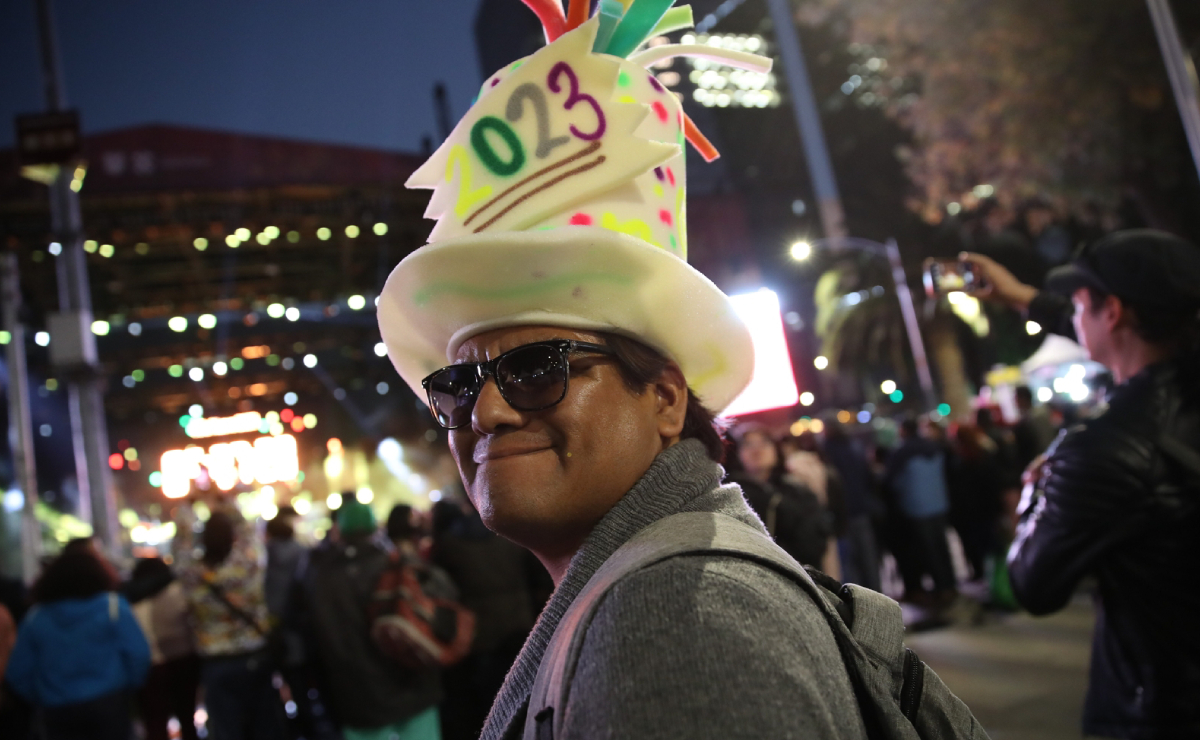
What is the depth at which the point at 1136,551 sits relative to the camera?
2.39 m

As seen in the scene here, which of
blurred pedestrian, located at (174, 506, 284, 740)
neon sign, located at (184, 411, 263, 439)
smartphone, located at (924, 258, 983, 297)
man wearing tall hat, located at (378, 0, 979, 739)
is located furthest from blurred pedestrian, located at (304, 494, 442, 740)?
neon sign, located at (184, 411, 263, 439)

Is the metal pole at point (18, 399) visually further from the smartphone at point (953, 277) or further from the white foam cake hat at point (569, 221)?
the smartphone at point (953, 277)

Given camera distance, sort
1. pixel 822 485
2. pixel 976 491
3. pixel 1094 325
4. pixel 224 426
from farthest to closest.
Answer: pixel 224 426 < pixel 976 491 < pixel 822 485 < pixel 1094 325

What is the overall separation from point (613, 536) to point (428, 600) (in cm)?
390

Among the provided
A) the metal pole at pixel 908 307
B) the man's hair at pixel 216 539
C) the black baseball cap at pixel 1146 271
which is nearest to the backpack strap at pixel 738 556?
the black baseball cap at pixel 1146 271

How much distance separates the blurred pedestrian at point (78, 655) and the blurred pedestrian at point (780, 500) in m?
4.05

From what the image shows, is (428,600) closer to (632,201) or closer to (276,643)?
(276,643)

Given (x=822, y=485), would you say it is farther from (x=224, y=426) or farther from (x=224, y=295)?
(x=224, y=426)

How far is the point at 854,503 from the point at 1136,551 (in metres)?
6.93

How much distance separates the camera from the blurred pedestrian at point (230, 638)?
18.7 ft

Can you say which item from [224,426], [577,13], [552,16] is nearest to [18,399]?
[552,16]

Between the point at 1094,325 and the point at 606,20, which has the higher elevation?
the point at 606,20

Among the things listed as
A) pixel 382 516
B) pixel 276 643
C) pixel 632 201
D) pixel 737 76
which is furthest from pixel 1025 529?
pixel 737 76

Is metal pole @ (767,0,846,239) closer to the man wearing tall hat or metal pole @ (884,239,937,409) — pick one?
metal pole @ (884,239,937,409)
